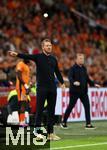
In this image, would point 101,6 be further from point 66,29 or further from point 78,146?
point 78,146

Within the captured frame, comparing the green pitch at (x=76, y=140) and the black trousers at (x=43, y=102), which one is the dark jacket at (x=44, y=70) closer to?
the black trousers at (x=43, y=102)

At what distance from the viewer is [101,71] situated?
28453mm

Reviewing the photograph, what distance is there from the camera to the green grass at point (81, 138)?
13945mm

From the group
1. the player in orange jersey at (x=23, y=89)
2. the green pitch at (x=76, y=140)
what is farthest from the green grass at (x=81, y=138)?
the player in orange jersey at (x=23, y=89)

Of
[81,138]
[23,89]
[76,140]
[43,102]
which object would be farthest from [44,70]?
[23,89]

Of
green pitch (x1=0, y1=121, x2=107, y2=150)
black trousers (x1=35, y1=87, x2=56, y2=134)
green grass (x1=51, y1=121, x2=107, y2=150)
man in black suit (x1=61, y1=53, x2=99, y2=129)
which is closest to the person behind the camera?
green pitch (x1=0, y1=121, x2=107, y2=150)

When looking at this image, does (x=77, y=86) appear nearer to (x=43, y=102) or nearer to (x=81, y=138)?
(x=81, y=138)

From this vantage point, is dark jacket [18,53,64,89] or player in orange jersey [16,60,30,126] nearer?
dark jacket [18,53,64,89]

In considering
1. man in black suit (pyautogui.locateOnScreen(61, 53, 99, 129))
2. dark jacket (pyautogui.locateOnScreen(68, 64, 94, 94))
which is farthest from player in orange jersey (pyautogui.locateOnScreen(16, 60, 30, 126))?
dark jacket (pyautogui.locateOnScreen(68, 64, 94, 94))

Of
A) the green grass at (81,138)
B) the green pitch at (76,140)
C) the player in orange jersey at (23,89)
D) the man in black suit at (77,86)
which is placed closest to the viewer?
the green pitch at (76,140)

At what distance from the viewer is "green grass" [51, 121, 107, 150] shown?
45.8 feet

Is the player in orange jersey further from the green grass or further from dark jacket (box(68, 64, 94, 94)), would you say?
dark jacket (box(68, 64, 94, 94))

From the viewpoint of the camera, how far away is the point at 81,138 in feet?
51.2

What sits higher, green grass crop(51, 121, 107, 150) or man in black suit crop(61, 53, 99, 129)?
man in black suit crop(61, 53, 99, 129)
